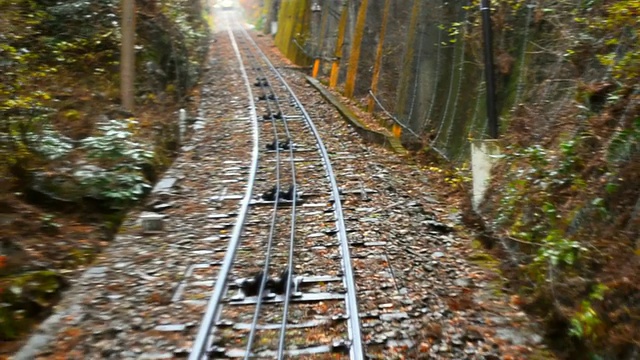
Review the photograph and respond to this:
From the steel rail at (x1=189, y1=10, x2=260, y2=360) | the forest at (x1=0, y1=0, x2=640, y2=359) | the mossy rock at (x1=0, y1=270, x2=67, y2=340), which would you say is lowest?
the mossy rock at (x1=0, y1=270, x2=67, y2=340)

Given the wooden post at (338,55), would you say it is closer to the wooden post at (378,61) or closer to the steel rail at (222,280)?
the wooden post at (378,61)

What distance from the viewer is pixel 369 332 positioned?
5078 millimetres

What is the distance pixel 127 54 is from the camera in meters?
11.4

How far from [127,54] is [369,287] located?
7928 mm

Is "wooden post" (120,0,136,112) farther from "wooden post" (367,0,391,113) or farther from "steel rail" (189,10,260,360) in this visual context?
"wooden post" (367,0,391,113)

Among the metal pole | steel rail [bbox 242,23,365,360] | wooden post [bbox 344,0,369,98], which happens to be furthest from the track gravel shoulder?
wooden post [bbox 344,0,369,98]

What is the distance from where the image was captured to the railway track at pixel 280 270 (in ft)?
16.1

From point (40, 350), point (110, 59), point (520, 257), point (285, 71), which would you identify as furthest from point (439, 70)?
point (285, 71)

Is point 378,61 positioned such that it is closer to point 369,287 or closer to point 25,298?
point 369,287

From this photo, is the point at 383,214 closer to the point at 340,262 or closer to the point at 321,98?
the point at 340,262

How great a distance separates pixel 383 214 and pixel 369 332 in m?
3.31

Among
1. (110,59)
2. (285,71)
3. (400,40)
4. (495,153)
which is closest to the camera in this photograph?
(495,153)

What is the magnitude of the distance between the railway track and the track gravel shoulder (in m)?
0.18

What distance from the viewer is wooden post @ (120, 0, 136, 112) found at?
11.2 m
